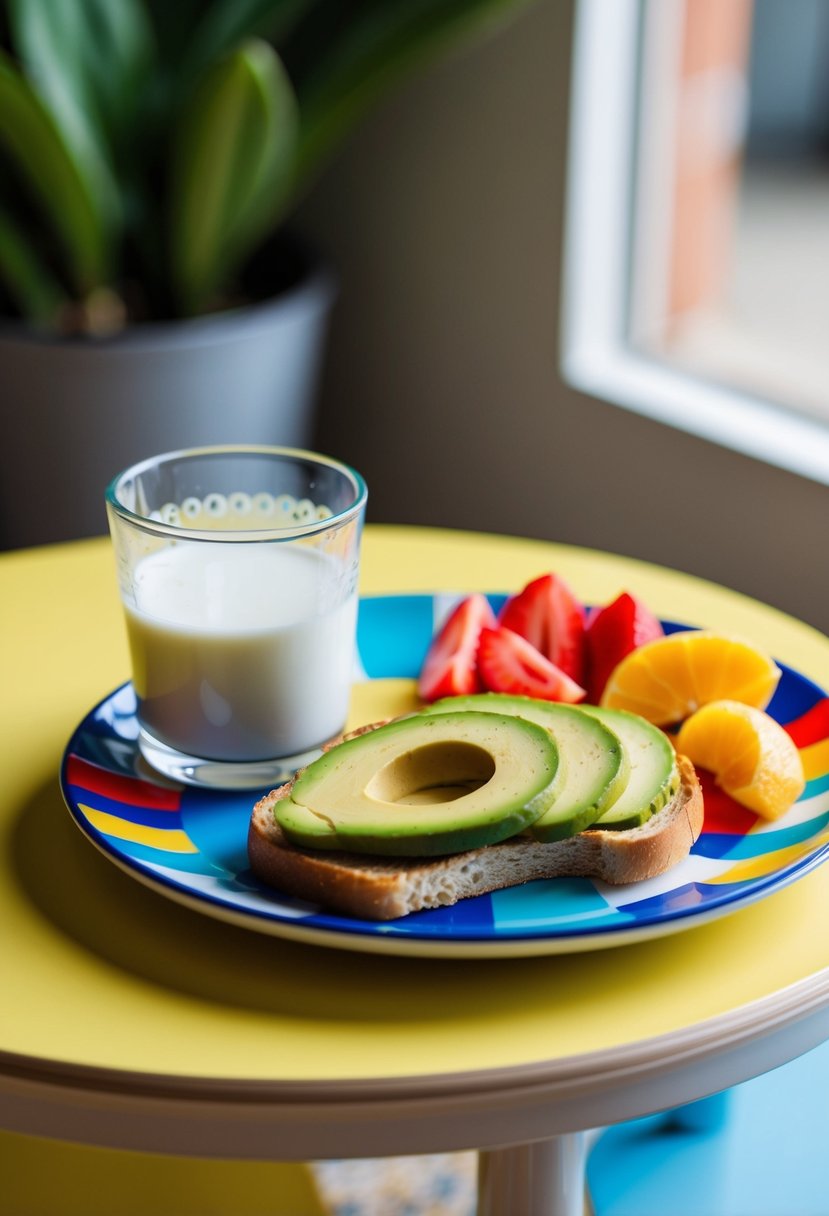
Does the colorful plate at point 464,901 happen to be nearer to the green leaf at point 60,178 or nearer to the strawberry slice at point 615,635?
the strawberry slice at point 615,635

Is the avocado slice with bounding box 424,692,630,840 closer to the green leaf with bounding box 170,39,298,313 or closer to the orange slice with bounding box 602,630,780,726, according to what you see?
the orange slice with bounding box 602,630,780,726

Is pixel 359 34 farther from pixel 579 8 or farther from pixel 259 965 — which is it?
pixel 259 965

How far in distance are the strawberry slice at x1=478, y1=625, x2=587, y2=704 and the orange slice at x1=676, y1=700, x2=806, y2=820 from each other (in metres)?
0.10

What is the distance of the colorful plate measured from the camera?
1.98 ft

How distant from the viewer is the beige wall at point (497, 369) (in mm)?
1636

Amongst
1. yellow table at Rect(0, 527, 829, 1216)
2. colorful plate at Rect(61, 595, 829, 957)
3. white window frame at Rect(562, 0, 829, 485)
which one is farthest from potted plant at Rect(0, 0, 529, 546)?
yellow table at Rect(0, 527, 829, 1216)

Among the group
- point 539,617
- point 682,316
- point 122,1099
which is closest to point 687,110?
point 682,316

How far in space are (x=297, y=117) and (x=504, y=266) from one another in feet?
1.12

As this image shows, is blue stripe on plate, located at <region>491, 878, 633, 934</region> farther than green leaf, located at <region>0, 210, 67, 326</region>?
No

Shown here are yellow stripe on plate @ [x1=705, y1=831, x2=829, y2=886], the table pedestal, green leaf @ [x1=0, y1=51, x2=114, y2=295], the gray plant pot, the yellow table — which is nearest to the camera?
the yellow table

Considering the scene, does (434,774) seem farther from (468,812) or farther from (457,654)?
(457,654)

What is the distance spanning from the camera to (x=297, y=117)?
70.3 inches

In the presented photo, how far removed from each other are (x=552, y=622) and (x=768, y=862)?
0.85ft

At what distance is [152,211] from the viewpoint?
1.88 meters
